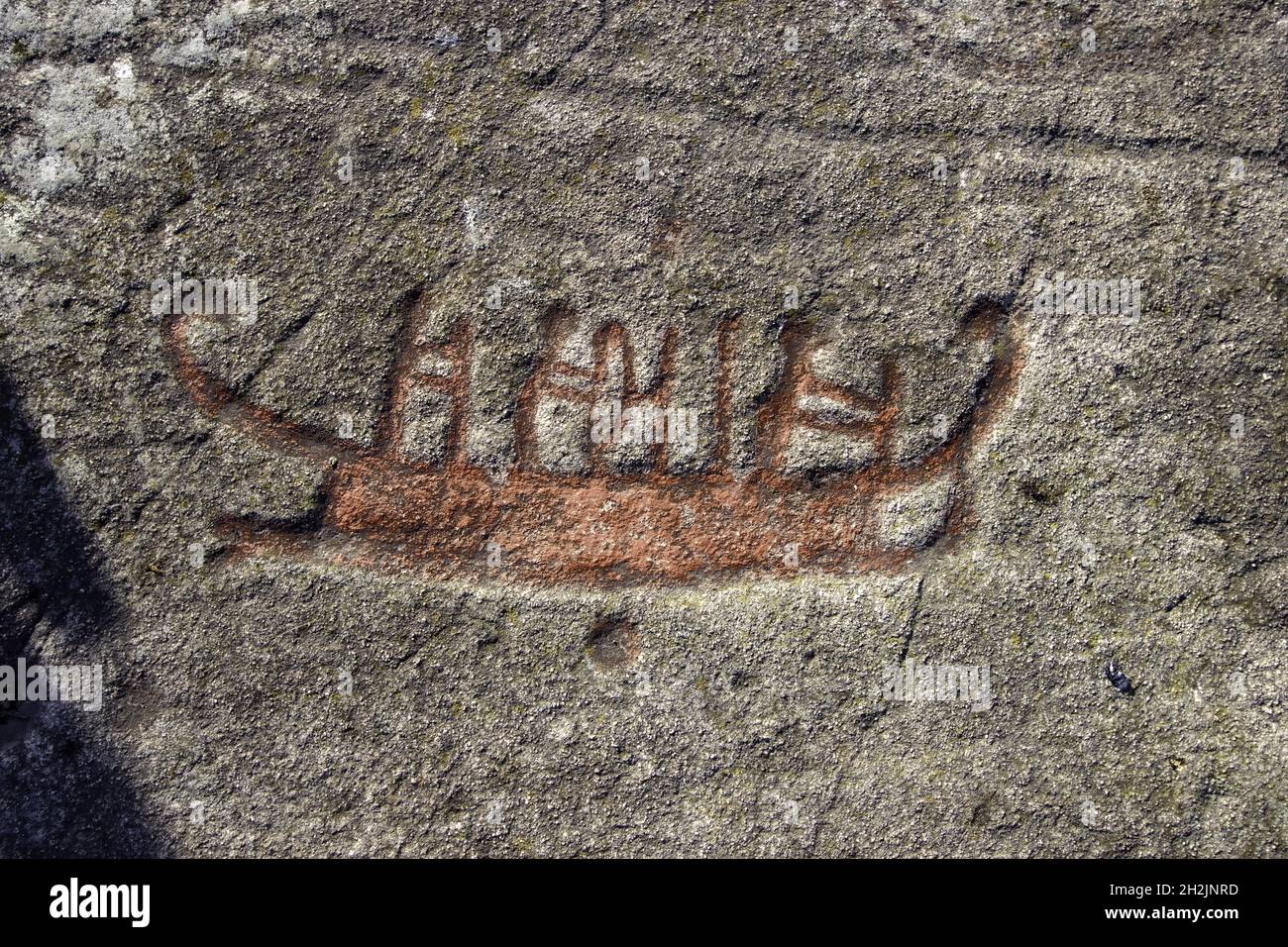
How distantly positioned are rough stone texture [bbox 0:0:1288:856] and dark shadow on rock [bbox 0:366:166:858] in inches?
0.4

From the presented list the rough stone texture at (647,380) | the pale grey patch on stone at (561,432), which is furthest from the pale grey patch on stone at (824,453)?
the pale grey patch on stone at (561,432)

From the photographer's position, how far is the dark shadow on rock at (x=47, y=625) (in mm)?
2266

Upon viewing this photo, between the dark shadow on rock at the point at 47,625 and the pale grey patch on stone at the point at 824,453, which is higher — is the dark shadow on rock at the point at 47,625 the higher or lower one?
the lower one

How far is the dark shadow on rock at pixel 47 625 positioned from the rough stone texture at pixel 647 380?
0.03ft

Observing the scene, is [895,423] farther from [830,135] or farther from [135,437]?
[135,437]

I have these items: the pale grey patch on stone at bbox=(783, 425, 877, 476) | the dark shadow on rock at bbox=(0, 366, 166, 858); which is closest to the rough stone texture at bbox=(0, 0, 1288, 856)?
the dark shadow on rock at bbox=(0, 366, 166, 858)

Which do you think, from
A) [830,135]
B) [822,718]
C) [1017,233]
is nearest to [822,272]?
[830,135]

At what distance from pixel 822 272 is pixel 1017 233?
0.53 m

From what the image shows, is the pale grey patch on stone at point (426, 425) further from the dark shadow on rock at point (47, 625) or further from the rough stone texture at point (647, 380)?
the dark shadow on rock at point (47, 625)

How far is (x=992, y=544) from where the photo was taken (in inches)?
90.4

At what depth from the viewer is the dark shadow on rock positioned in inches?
89.2

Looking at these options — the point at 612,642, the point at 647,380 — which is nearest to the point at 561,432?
the point at 647,380

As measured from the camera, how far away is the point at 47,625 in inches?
89.6

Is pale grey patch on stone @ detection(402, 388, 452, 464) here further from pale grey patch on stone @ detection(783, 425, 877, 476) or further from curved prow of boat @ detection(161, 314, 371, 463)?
pale grey patch on stone @ detection(783, 425, 877, 476)
